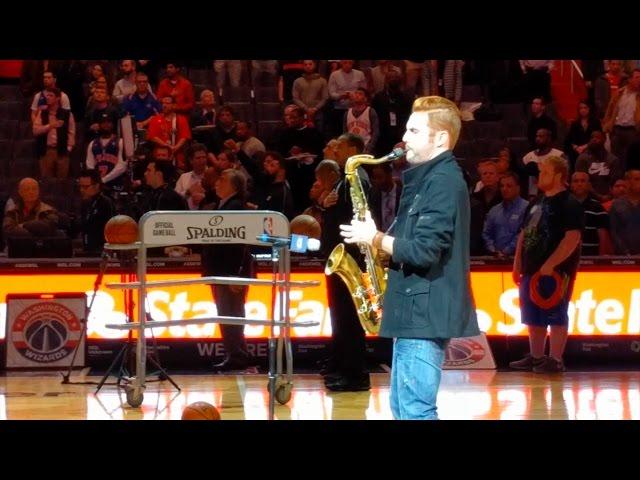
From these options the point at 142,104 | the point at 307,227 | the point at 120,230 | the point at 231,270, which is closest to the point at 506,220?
the point at 231,270

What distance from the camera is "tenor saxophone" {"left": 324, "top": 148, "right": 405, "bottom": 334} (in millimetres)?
7430

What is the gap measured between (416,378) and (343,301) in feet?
15.9

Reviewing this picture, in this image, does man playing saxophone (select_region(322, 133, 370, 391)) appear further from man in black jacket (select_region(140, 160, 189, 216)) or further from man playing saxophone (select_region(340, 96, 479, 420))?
man playing saxophone (select_region(340, 96, 479, 420))

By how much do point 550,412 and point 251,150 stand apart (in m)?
7.23

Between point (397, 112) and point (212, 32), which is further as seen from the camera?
point (397, 112)

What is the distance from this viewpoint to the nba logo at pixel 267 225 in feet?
32.0

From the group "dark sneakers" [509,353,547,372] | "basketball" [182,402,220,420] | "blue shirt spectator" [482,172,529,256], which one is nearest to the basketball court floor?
"dark sneakers" [509,353,547,372]

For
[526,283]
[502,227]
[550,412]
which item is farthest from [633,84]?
[550,412]

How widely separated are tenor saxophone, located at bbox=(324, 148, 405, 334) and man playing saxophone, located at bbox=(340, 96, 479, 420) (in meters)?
0.70

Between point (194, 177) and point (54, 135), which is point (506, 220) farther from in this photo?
point (54, 135)

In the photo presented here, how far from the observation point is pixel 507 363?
43.6 feet

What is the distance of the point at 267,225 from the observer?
9.77 m
